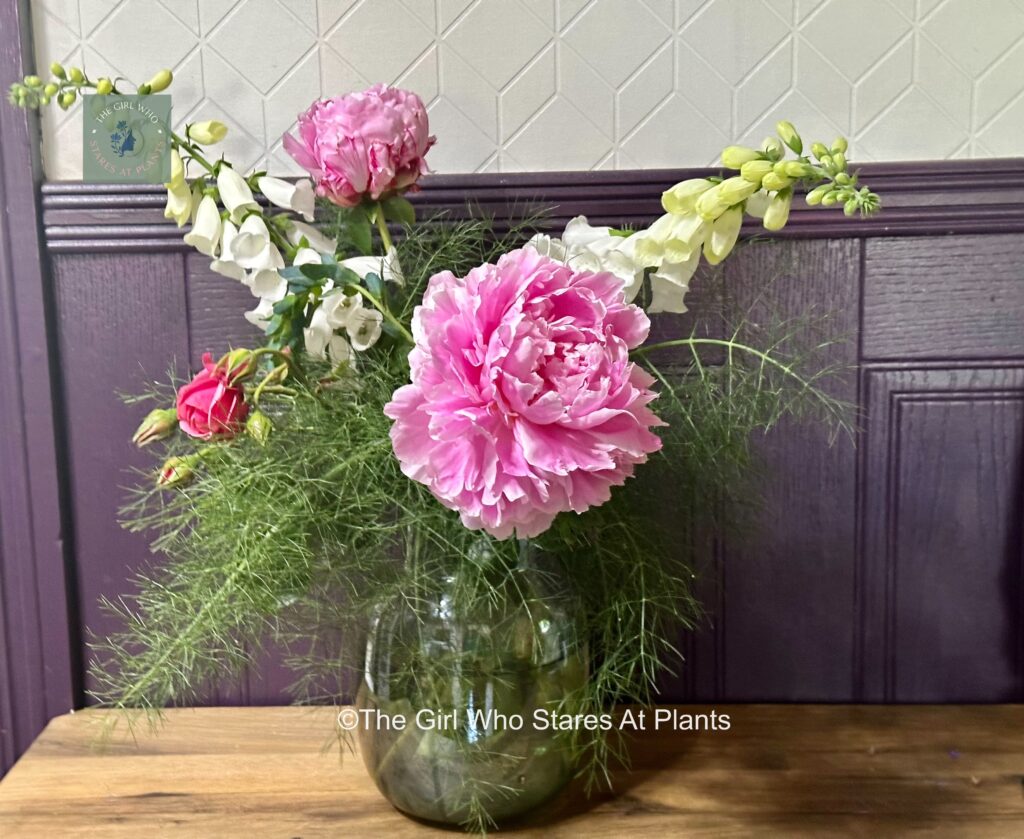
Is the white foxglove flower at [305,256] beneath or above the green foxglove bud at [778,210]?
beneath

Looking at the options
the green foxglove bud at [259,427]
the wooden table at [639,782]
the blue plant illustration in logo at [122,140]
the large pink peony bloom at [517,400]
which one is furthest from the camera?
the blue plant illustration in logo at [122,140]

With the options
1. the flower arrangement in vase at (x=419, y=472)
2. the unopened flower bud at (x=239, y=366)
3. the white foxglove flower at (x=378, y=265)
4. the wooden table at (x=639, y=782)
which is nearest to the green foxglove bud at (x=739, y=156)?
the flower arrangement in vase at (x=419, y=472)

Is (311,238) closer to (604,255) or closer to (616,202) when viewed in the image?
(604,255)

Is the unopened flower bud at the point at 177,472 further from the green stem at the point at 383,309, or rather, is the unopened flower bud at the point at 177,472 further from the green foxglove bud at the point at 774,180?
the green foxglove bud at the point at 774,180

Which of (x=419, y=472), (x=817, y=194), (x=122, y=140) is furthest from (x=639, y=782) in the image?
(x=122, y=140)

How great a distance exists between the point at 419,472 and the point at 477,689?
214mm

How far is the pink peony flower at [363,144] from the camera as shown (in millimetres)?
666

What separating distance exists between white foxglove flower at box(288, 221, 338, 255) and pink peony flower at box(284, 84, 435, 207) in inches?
1.8

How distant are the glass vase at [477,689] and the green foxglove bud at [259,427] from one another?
16 cm

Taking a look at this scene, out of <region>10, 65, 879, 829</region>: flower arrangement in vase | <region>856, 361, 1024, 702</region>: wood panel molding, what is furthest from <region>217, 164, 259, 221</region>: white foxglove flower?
<region>856, 361, 1024, 702</region>: wood panel molding

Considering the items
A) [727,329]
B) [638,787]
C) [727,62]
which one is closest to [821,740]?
[638,787]

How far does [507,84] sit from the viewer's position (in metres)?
0.97

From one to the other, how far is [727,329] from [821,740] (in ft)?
1.39

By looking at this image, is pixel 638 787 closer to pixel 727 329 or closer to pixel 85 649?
pixel 727 329
